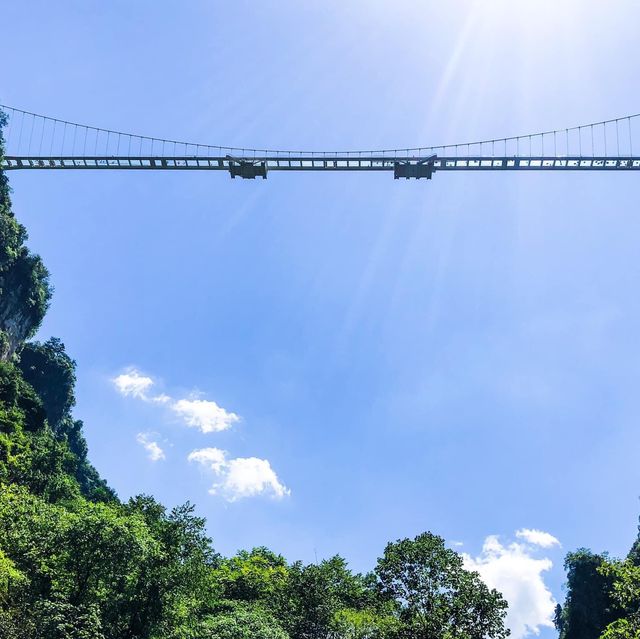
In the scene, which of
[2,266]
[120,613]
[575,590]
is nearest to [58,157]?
[2,266]

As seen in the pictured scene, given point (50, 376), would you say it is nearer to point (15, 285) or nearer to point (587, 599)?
point (15, 285)

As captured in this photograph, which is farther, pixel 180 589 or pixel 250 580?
pixel 250 580

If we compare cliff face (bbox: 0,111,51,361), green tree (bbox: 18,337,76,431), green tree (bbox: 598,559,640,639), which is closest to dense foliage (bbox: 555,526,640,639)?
green tree (bbox: 598,559,640,639)

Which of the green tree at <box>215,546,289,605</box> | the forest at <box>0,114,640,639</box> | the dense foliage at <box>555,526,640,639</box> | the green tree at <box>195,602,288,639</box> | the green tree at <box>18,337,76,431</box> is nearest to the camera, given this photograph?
the forest at <box>0,114,640,639</box>

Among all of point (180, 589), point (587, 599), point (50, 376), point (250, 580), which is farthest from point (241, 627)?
point (50, 376)

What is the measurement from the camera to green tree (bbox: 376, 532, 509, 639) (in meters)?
25.6

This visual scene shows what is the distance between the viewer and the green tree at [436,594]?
25.6m

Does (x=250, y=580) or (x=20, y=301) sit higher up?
(x=20, y=301)

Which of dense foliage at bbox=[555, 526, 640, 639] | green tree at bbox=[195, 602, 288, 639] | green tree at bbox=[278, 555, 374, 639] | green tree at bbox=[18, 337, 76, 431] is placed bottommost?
green tree at bbox=[195, 602, 288, 639]

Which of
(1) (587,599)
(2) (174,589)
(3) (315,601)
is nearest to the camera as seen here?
(2) (174,589)

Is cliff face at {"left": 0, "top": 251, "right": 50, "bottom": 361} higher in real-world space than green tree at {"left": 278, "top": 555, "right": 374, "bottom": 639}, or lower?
higher

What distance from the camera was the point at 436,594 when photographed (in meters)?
27.0

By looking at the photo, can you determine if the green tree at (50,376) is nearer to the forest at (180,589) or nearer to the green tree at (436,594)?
the forest at (180,589)

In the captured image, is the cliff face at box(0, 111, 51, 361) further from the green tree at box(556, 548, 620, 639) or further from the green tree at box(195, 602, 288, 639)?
the green tree at box(556, 548, 620, 639)
